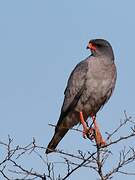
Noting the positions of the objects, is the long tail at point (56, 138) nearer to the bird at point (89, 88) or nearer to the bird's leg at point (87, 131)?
the bird at point (89, 88)

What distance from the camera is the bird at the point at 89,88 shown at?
9.66m

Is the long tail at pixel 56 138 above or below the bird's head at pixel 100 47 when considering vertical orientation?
below

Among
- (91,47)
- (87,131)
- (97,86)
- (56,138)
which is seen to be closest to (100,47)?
(91,47)

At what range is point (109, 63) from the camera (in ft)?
32.6

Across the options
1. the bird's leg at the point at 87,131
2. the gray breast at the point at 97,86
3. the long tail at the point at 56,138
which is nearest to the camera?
the bird's leg at the point at 87,131

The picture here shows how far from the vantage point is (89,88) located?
966 centimetres

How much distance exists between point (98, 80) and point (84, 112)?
706 mm

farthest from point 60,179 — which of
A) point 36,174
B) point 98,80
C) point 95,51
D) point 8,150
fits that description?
point 95,51

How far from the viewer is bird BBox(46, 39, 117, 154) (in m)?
9.66

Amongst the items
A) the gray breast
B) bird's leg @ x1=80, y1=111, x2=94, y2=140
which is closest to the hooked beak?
the gray breast

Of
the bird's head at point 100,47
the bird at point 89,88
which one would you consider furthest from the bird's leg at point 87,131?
the bird's head at point 100,47

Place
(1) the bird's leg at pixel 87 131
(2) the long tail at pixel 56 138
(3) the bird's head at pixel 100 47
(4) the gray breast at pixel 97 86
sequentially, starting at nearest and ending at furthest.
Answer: (1) the bird's leg at pixel 87 131
(4) the gray breast at pixel 97 86
(2) the long tail at pixel 56 138
(3) the bird's head at pixel 100 47

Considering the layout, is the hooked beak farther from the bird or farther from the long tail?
the long tail

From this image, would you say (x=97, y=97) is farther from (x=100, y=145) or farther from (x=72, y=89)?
(x=100, y=145)
